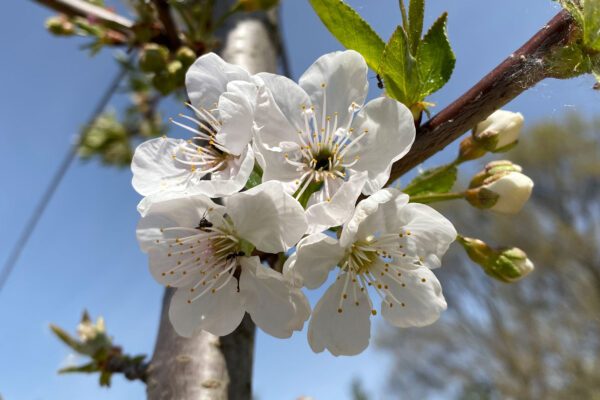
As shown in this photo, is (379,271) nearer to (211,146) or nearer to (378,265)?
(378,265)

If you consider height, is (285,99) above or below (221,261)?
above

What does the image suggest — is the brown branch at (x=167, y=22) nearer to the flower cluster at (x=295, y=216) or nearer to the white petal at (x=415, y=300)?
the flower cluster at (x=295, y=216)

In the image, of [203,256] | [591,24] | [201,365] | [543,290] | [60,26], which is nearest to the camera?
[591,24]

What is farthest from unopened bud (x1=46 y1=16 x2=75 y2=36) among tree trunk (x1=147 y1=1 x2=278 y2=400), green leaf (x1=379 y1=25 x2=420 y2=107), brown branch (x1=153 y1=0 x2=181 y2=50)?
green leaf (x1=379 y1=25 x2=420 y2=107)

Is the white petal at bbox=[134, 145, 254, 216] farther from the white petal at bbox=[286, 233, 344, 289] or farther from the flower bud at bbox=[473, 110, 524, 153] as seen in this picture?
the flower bud at bbox=[473, 110, 524, 153]

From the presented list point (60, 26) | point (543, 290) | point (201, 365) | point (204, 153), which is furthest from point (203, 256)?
point (543, 290)
